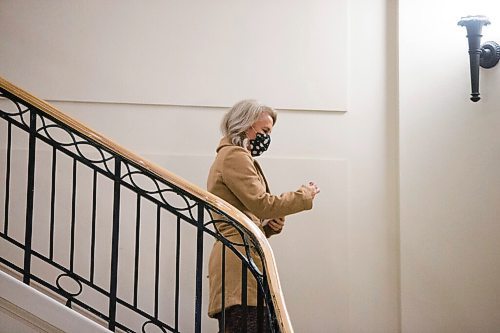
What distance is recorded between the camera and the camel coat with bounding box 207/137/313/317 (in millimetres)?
3887

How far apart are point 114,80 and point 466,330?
95.8 inches

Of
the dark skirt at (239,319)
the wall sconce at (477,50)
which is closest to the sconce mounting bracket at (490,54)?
the wall sconce at (477,50)

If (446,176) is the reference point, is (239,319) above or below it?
below

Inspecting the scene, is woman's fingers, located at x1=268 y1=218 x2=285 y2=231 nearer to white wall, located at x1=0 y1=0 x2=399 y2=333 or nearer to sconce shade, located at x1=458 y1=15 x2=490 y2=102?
white wall, located at x1=0 y1=0 x2=399 y2=333

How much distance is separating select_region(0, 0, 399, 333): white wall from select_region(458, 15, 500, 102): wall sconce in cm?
45

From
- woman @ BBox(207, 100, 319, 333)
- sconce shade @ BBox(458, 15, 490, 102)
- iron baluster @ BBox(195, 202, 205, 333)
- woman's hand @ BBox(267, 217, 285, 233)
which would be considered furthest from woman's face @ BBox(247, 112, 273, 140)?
sconce shade @ BBox(458, 15, 490, 102)

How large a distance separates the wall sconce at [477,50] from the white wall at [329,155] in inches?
17.6

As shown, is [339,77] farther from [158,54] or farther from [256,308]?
[256,308]

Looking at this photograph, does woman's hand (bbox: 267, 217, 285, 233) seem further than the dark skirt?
Yes

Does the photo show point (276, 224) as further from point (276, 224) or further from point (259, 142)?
point (259, 142)

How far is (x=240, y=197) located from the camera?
3.93 m

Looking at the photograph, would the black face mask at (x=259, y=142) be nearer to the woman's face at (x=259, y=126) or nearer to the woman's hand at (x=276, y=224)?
the woman's face at (x=259, y=126)

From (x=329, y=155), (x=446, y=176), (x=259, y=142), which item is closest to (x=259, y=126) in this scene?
(x=259, y=142)

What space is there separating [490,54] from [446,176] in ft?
2.42
